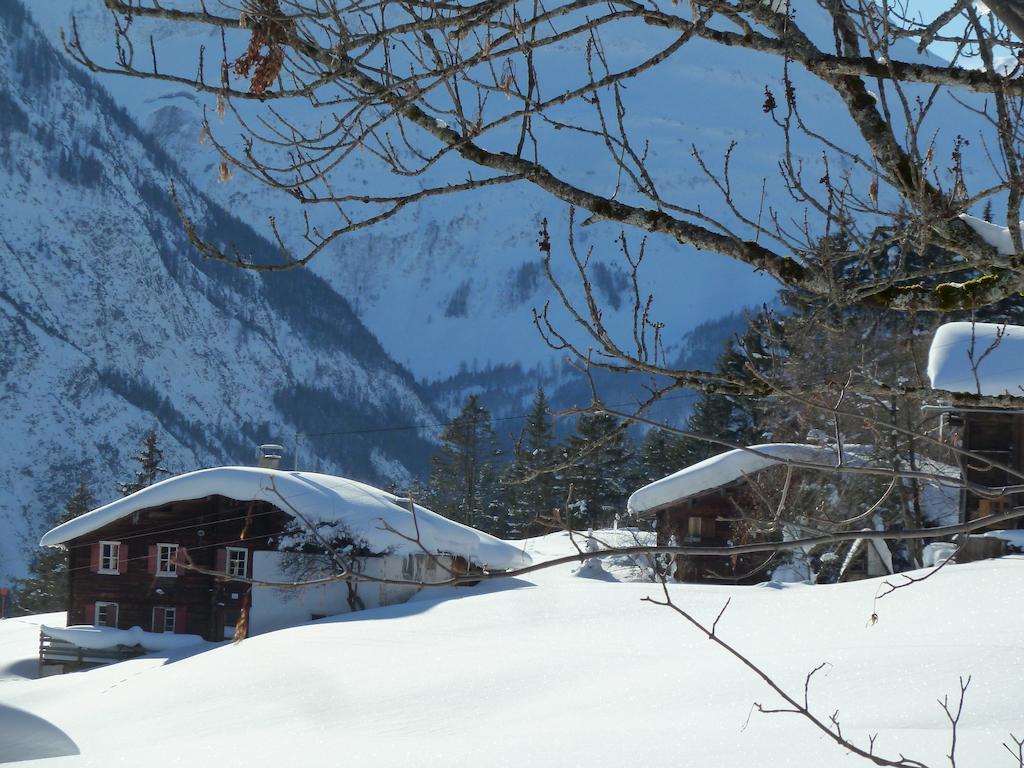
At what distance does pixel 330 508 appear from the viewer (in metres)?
28.2

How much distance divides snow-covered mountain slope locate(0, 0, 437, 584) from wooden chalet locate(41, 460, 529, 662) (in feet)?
301

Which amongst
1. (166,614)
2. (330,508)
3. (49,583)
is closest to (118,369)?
(49,583)

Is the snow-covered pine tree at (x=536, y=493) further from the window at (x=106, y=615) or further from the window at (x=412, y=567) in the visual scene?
the window at (x=106, y=615)

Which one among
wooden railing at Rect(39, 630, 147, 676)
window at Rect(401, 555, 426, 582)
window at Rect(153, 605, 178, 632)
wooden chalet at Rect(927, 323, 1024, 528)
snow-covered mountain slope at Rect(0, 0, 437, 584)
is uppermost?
snow-covered mountain slope at Rect(0, 0, 437, 584)

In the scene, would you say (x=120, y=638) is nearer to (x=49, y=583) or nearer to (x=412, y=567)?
(x=412, y=567)

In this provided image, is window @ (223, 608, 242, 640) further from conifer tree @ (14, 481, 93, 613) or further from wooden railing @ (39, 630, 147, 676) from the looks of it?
conifer tree @ (14, 481, 93, 613)

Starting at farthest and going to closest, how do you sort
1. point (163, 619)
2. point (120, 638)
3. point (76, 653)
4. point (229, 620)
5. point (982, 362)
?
point (163, 619), point (120, 638), point (229, 620), point (76, 653), point (982, 362)

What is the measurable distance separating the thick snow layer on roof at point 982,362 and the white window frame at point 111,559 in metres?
23.6

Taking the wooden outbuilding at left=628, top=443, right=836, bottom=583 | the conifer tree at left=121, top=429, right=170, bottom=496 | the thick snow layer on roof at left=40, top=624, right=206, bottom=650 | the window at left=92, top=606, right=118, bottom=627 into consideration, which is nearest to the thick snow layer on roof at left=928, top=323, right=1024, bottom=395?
the wooden outbuilding at left=628, top=443, right=836, bottom=583

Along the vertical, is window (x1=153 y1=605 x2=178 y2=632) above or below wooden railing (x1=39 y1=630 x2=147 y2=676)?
above

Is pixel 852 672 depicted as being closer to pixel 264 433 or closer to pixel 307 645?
pixel 307 645

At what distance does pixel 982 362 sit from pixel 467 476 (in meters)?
38.7

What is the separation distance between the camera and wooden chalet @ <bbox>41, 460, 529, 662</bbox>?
91.2ft

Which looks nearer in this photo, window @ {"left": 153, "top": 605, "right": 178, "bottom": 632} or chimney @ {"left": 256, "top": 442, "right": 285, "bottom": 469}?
window @ {"left": 153, "top": 605, "right": 178, "bottom": 632}
